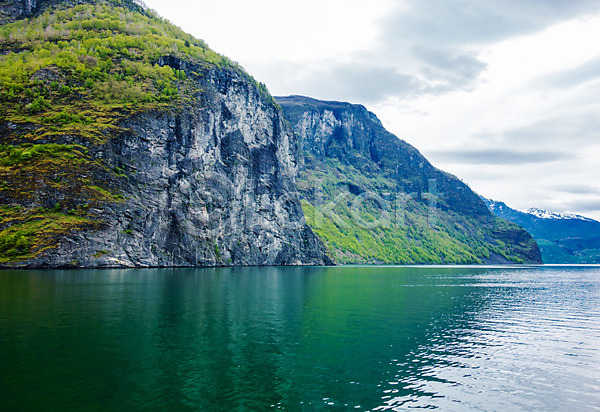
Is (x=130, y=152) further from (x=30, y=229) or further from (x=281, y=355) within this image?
(x=281, y=355)

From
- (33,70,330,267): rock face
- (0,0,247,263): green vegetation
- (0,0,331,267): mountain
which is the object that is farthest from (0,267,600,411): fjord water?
(33,70,330,267): rock face

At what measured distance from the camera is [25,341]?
26.1 meters

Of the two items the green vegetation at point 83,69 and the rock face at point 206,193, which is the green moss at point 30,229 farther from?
the green vegetation at point 83,69

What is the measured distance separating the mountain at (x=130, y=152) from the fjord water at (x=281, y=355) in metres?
55.8

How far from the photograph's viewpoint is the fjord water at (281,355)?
18.8 metres

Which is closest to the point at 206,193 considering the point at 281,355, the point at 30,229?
the point at 30,229

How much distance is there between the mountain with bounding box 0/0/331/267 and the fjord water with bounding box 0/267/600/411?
55816 mm

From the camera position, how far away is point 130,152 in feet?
385

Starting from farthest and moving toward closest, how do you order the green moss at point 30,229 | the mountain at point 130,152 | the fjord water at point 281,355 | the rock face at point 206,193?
the rock face at point 206,193 → the mountain at point 130,152 → the green moss at point 30,229 → the fjord water at point 281,355

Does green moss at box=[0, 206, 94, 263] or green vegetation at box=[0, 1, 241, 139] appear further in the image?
green vegetation at box=[0, 1, 241, 139]

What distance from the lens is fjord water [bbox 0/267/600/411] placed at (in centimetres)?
1877

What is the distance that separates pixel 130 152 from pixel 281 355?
106428 mm

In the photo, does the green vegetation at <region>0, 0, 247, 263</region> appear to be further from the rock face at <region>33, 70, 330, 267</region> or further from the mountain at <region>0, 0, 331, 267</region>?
the rock face at <region>33, 70, 330, 267</region>

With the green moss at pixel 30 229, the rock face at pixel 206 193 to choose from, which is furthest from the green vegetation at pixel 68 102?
the rock face at pixel 206 193
